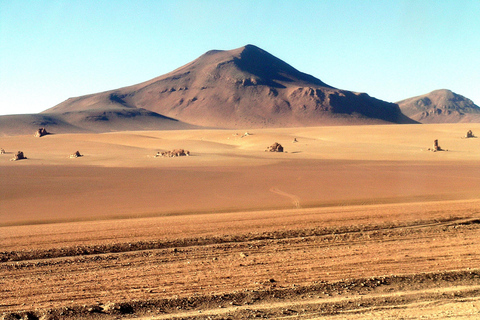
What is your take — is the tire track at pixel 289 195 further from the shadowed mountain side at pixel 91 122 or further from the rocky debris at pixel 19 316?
the shadowed mountain side at pixel 91 122

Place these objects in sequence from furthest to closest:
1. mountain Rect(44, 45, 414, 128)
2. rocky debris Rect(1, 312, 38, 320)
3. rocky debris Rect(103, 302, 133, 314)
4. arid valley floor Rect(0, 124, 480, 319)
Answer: mountain Rect(44, 45, 414, 128) → arid valley floor Rect(0, 124, 480, 319) → rocky debris Rect(103, 302, 133, 314) → rocky debris Rect(1, 312, 38, 320)

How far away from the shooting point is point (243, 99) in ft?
509

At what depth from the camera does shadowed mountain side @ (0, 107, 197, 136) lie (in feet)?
391

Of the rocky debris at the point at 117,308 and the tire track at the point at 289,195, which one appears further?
the tire track at the point at 289,195

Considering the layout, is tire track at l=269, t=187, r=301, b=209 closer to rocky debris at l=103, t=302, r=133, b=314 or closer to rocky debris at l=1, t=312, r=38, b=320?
rocky debris at l=103, t=302, r=133, b=314

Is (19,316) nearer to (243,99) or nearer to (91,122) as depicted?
(91,122)

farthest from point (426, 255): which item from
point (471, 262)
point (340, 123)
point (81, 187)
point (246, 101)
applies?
point (246, 101)

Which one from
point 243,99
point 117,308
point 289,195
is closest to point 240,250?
point 117,308

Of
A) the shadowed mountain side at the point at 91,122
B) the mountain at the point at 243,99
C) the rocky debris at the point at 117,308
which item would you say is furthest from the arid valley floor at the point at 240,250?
the mountain at the point at 243,99

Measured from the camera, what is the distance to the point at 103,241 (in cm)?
892

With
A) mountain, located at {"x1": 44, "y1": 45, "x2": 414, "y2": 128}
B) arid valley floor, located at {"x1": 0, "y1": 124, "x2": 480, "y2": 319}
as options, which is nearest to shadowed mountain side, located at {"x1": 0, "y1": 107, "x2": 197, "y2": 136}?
mountain, located at {"x1": 44, "y1": 45, "x2": 414, "y2": 128}

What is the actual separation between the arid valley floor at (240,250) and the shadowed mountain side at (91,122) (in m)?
109

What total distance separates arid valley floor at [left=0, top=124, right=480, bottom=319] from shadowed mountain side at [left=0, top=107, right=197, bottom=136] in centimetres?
10946

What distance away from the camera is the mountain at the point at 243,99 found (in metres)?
143
